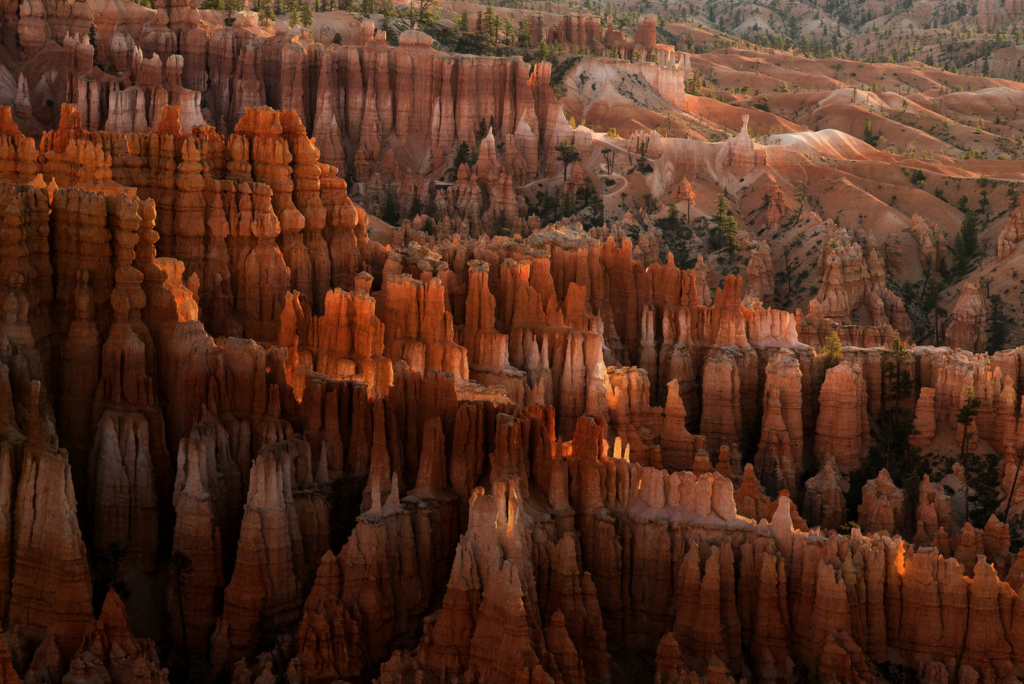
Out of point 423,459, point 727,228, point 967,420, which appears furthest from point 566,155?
point 423,459

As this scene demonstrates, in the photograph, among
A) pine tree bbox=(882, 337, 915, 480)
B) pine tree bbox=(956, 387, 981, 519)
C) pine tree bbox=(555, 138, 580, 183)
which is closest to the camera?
pine tree bbox=(956, 387, 981, 519)

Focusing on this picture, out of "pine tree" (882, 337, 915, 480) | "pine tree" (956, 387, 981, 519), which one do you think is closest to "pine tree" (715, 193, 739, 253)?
"pine tree" (882, 337, 915, 480)

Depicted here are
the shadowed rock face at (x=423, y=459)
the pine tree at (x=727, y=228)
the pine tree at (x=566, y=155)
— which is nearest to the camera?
the shadowed rock face at (x=423, y=459)

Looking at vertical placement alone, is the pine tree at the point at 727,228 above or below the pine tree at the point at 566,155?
below

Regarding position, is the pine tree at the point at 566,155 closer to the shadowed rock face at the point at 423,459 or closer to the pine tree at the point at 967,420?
the shadowed rock face at the point at 423,459

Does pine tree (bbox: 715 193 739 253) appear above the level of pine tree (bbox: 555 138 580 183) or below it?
below

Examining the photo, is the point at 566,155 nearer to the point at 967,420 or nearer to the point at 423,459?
the point at 967,420

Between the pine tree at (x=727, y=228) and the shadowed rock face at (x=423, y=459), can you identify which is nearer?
the shadowed rock face at (x=423, y=459)

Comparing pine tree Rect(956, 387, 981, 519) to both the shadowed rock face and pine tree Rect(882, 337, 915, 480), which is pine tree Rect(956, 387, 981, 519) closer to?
the shadowed rock face

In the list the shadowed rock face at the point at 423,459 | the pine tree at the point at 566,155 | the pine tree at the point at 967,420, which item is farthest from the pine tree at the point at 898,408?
the pine tree at the point at 566,155

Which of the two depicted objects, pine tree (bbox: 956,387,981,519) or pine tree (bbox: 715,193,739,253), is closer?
pine tree (bbox: 956,387,981,519)
